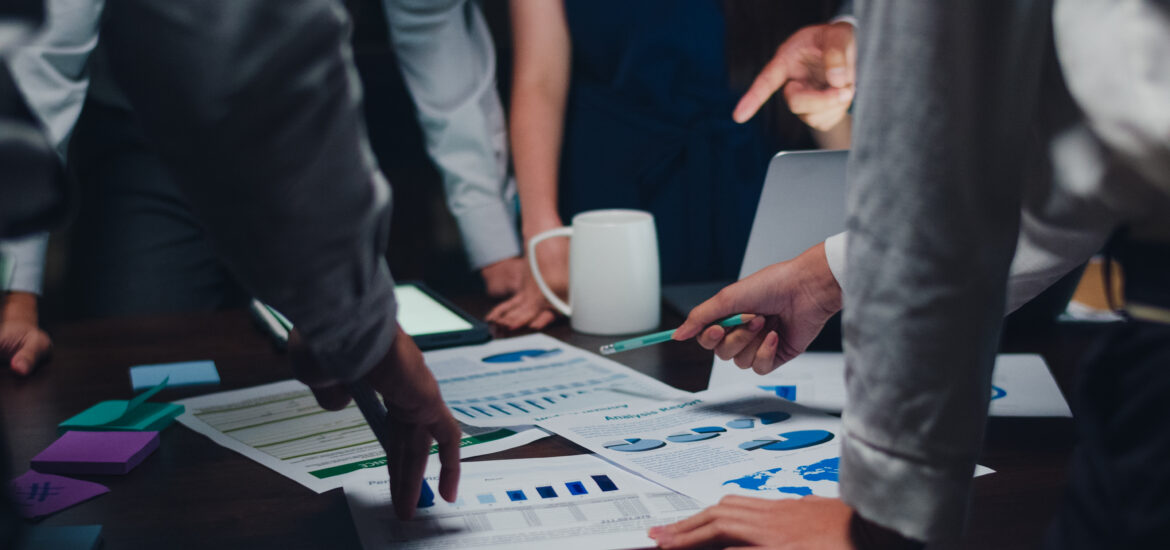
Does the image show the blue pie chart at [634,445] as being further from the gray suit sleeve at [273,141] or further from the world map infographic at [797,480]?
the gray suit sleeve at [273,141]

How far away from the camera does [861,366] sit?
0.51 metres

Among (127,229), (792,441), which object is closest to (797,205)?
(792,441)

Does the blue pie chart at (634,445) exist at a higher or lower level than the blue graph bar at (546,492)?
lower

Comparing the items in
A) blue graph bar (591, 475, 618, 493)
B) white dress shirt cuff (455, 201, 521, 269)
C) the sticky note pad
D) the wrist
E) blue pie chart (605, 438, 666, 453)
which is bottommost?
white dress shirt cuff (455, 201, 521, 269)

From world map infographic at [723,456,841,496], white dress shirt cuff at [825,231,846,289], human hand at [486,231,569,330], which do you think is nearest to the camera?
world map infographic at [723,456,841,496]

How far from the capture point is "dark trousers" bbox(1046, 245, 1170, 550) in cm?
39

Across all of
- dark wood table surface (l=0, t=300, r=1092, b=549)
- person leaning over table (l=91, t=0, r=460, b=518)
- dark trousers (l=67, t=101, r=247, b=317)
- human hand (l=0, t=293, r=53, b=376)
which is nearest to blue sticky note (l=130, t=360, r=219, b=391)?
dark wood table surface (l=0, t=300, r=1092, b=549)

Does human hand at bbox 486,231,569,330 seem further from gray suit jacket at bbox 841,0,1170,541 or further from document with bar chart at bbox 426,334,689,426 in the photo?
gray suit jacket at bbox 841,0,1170,541

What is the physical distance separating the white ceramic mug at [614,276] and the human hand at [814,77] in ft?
0.63

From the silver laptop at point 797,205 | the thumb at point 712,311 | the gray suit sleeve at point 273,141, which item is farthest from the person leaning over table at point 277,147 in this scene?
the silver laptop at point 797,205

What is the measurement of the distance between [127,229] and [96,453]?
3.42ft

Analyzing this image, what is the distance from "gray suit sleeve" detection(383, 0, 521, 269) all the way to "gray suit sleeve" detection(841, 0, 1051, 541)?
3.65 ft

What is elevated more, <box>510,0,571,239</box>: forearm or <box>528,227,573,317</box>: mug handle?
<box>510,0,571,239</box>: forearm

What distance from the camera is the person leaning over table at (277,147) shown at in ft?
1.58
